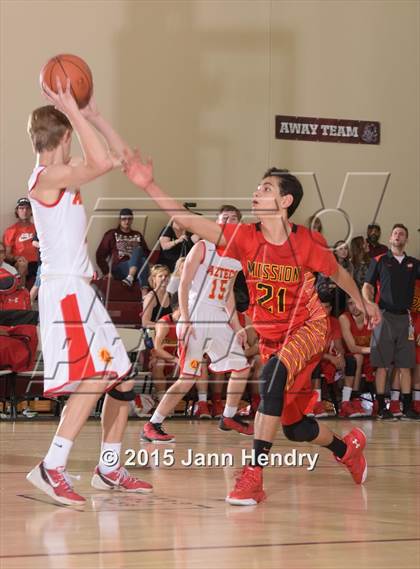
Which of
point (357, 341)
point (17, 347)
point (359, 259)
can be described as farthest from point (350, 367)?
point (17, 347)

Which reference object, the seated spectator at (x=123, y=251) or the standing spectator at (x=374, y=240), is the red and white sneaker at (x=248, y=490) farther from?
the standing spectator at (x=374, y=240)

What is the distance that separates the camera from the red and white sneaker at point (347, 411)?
38.0 feet

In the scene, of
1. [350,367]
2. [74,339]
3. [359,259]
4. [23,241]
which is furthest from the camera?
[359,259]

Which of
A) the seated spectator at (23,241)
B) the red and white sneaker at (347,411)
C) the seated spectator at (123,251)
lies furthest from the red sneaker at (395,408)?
the seated spectator at (23,241)

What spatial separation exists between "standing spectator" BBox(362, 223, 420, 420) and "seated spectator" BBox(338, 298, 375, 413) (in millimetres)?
319

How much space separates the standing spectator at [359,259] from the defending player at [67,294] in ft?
28.5

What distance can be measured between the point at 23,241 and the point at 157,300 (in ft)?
7.34

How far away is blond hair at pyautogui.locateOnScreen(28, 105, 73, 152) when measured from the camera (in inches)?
201

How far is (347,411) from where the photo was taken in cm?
1165

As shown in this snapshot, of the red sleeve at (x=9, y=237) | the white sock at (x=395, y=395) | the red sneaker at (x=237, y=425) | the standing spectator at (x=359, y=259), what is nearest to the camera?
the red sneaker at (x=237, y=425)

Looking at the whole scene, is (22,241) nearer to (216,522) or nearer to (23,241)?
(23,241)

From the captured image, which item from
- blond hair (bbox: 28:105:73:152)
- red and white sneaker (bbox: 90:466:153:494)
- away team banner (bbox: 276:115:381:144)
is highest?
away team banner (bbox: 276:115:381:144)

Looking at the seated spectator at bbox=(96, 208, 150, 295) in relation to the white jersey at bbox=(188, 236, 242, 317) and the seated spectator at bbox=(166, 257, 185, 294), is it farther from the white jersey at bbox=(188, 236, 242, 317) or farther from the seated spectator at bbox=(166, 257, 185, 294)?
the white jersey at bbox=(188, 236, 242, 317)

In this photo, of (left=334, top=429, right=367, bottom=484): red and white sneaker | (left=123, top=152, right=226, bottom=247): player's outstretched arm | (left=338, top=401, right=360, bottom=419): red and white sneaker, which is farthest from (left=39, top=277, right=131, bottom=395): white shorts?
(left=338, top=401, right=360, bottom=419): red and white sneaker
